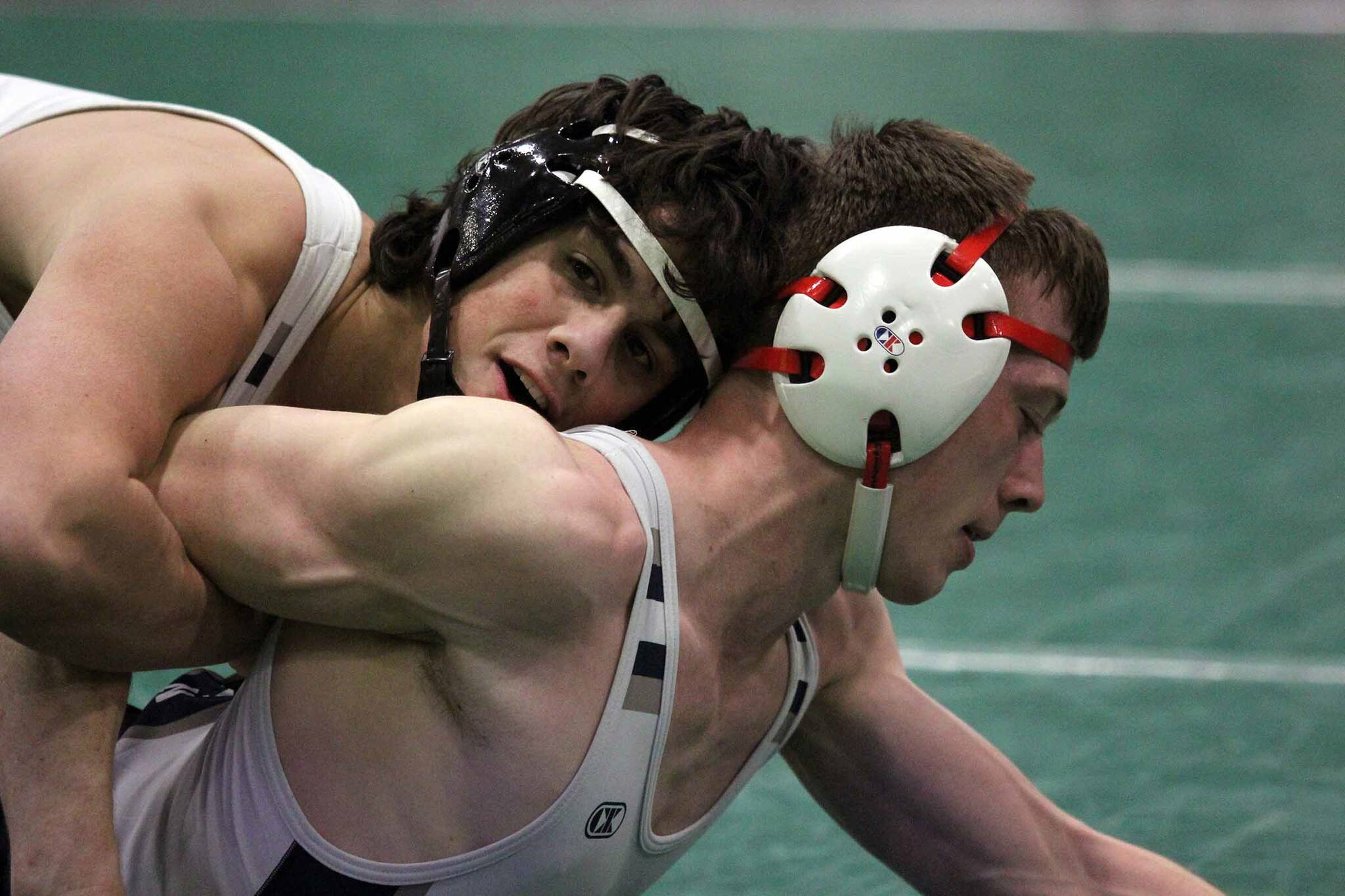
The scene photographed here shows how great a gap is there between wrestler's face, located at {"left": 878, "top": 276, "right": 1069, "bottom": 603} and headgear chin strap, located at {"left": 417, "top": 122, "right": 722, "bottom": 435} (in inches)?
17.4

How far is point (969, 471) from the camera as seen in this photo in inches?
112

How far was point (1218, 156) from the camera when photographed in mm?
9078

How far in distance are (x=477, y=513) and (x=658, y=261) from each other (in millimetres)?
826

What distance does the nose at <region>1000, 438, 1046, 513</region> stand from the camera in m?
2.97

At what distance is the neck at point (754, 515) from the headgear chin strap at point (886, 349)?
5cm

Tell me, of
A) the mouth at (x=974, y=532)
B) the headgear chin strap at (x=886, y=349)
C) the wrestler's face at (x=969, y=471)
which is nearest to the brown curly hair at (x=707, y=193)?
the headgear chin strap at (x=886, y=349)

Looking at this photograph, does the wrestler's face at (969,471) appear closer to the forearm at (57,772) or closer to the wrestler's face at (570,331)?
the wrestler's face at (570,331)

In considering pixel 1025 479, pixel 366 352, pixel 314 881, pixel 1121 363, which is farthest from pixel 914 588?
pixel 1121 363

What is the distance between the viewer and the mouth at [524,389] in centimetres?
311

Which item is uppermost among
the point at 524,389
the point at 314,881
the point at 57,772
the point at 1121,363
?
the point at 1121,363

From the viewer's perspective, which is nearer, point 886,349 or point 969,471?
point 886,349

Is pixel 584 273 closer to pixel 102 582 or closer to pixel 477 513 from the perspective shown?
pixel 477 513

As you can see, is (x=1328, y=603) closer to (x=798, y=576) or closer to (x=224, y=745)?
(x=798, y=576)

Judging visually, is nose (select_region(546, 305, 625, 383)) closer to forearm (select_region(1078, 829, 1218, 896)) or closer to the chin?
the chin
